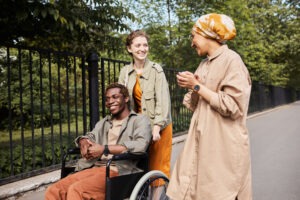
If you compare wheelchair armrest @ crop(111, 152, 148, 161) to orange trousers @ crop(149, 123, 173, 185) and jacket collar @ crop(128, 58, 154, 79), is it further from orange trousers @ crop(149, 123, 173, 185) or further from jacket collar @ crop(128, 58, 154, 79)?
jacket collar @ crop(128, 58, 154, 79)

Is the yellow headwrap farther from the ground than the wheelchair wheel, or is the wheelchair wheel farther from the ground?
the yellow headwrap

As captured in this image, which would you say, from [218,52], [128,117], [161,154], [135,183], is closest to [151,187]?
[135,183]

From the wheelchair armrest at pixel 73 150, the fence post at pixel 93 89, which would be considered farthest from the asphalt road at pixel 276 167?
the fence post at pixel 93 89

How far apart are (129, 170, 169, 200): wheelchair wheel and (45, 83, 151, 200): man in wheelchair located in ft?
0.47

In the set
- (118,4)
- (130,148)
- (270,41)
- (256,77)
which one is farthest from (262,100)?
(130,148)

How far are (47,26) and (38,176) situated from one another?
2.43 meters

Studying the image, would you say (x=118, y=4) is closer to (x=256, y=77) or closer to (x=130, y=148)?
(x=130, y=148)

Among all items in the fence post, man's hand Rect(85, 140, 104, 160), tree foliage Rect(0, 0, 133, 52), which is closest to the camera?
man's hand Rect(85, 140, 104, 160)

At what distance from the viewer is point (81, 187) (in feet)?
9.39

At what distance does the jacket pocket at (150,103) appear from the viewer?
3588 mm

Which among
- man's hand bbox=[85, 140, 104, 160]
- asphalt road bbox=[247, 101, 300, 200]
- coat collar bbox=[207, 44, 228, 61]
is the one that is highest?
coat collar bbox=[207, 44, 228, 61]

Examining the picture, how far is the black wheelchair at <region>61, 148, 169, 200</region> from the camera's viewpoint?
2807 millimetres

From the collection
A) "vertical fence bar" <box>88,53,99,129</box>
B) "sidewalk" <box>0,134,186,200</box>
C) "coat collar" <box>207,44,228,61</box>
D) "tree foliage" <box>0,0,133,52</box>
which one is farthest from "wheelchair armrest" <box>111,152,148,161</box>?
"vertical fence bar" <box>88,53,99,129</box>

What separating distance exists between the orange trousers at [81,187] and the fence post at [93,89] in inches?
122
